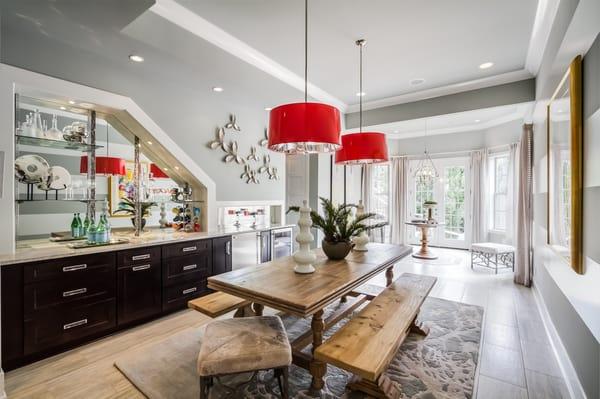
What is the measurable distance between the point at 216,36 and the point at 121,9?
0.82 m

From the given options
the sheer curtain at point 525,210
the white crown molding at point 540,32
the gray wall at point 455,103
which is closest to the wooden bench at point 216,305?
the white crown molding at point 540,32

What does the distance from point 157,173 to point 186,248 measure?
1.17 meters

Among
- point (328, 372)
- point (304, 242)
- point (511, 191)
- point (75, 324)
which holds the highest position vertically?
point (511, 191)

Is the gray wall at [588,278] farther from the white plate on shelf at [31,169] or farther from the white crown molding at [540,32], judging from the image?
the white plate on shelf at [31,169]

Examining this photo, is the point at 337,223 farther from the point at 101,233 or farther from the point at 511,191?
the point at 511,191

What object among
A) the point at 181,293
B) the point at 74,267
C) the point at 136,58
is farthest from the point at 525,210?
the point at 74,267

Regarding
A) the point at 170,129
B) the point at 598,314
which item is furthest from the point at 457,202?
the point at 170,129

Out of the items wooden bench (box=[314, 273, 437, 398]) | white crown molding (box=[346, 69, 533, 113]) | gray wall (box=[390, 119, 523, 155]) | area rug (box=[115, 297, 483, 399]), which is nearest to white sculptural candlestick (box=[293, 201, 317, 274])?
wooden bench (box=[314, 273, 437, 398])

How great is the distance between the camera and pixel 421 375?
212 centimetres

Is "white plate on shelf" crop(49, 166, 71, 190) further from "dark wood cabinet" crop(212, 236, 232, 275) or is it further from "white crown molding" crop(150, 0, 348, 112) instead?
"white crown molding" crop(150, 0, 348, 112)

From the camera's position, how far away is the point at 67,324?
94.9 inches

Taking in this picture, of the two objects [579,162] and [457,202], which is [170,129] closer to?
[579,162]

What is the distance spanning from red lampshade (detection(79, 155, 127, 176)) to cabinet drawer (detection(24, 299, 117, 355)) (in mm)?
1403

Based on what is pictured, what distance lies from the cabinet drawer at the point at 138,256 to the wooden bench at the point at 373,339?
6.84 ft
